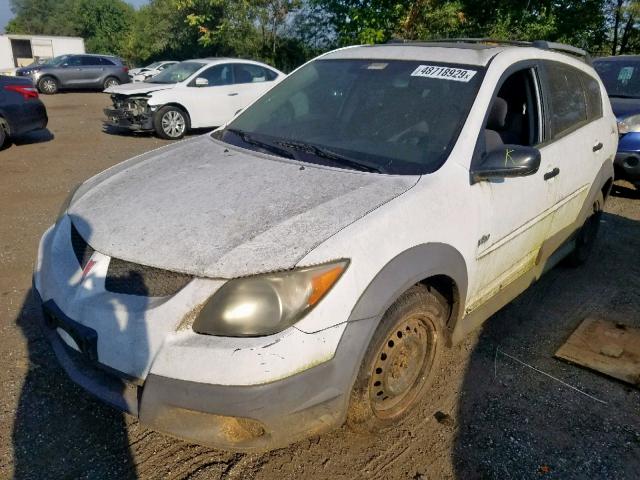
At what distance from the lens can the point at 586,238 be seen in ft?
14.1

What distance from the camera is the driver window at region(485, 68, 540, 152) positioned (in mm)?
2988

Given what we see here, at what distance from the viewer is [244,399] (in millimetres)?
1796

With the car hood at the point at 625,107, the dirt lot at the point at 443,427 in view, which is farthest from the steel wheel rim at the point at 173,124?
the car hood at the point at 625,107

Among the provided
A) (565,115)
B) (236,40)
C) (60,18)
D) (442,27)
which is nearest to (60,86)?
(236,40)

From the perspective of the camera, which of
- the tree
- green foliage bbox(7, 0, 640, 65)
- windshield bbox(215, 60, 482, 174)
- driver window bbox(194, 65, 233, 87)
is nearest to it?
windshield bbox(215, 60, 482, 174)

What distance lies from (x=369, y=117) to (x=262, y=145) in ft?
2.02

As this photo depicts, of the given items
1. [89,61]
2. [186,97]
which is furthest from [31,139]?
[89,61]

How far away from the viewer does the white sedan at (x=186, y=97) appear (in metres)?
10.0

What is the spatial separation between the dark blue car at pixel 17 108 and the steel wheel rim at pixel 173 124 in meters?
2.15

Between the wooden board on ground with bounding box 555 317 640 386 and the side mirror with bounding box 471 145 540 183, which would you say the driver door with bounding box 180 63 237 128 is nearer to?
the wooden board on ground with bounding box 555 317 640 386

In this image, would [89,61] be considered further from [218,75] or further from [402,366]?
[402,366]

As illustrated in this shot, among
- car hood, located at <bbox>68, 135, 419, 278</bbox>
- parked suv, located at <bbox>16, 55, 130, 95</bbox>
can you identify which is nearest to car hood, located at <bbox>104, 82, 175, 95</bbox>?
car hood, located at <bbox>68, 135, 419, 278</bbox>

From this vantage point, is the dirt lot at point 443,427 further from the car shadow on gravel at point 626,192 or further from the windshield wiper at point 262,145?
the car shadow on gravel at point 626,192

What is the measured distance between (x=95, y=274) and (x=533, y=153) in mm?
2066
